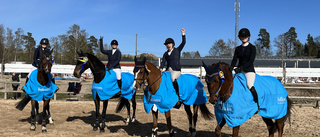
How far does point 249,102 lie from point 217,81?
916 mm

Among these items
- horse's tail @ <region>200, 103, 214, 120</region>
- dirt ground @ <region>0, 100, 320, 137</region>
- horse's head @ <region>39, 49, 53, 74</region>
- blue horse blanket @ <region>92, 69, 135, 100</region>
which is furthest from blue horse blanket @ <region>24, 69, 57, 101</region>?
horse's tail @ <region>200, 103, 214, 120</region>

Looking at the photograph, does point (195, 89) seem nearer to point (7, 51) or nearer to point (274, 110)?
point (274, 110)

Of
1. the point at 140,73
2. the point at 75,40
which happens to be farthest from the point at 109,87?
the point at 75,40

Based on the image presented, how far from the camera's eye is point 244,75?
204 inches

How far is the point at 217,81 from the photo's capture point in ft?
14.7

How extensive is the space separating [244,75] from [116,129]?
4.70 meters

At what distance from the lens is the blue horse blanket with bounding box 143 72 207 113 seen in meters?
6.14

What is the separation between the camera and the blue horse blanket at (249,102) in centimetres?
467

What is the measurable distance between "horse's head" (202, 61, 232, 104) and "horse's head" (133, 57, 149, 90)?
1.87 meters

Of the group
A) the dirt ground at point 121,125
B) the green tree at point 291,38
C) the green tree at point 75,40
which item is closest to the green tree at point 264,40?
the green tree at point 291,38

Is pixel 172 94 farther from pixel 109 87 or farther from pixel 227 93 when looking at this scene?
pixel 109 87

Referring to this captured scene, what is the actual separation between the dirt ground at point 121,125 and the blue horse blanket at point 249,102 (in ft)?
7.04

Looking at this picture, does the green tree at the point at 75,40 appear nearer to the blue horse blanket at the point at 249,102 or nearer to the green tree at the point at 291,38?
the blue horse blanket at the point at 249,102

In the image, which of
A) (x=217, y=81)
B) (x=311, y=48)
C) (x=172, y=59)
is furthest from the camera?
(x=311, y=48)
